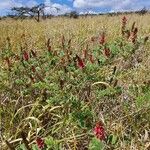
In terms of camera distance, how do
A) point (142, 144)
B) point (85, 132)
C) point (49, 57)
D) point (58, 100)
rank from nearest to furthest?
point (142, 144), point (85, 132), point (58, 100), point (49, 57)

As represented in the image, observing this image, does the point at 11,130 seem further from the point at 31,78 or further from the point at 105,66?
the point at 105,66

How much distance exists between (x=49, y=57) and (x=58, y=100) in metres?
1.26

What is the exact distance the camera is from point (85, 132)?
3.38m

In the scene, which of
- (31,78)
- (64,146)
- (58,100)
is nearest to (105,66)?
(31,78)

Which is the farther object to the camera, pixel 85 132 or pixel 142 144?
pixel 85 132

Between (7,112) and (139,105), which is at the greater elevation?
(139,105)

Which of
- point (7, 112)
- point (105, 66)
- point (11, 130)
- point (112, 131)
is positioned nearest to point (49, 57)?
point (105, 66)

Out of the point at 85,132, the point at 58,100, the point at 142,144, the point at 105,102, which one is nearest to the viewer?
the point at 142,144

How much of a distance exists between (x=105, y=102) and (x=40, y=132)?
0.63 m

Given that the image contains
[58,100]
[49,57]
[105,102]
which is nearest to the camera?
[58,100]

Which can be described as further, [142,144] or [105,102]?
[105,102]

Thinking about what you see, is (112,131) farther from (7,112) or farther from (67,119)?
(7,112)

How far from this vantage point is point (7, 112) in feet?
12.9

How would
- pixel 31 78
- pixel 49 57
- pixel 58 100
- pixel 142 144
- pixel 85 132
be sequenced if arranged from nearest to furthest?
pixel 142 144, pixel 85 132, pixel 58 100, pixel 31 78, pixel 49 57
